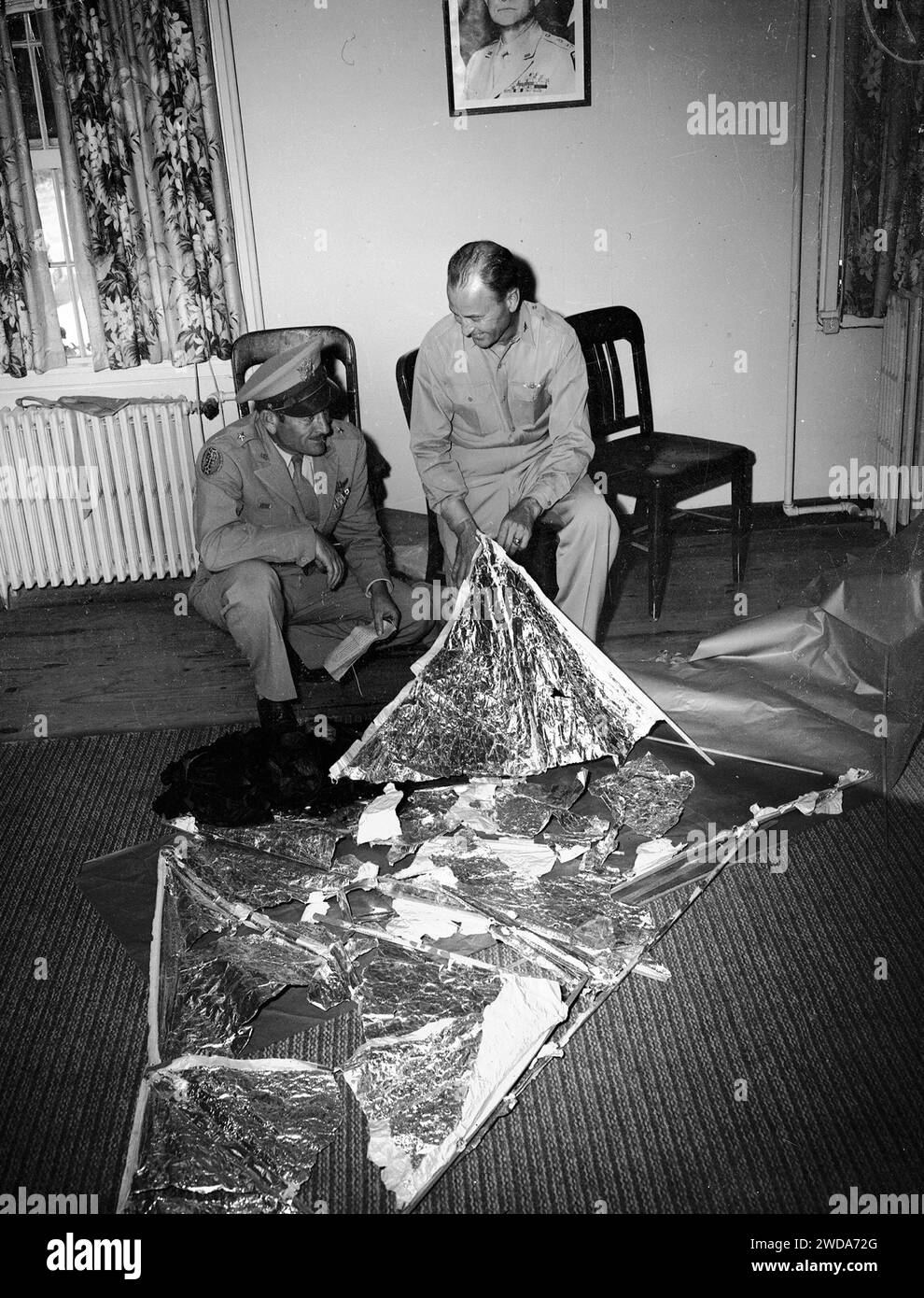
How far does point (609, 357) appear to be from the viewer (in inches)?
135

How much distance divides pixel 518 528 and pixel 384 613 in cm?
40

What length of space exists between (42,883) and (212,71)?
8.00 ft

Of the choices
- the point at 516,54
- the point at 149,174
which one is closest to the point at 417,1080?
the point at 149,174

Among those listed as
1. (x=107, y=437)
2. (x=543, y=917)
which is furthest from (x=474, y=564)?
(x=107, y=437)

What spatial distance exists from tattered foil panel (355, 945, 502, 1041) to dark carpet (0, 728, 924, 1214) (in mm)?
61

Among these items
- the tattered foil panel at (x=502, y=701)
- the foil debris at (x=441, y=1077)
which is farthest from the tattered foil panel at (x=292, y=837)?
the foil debris at (x=441, y=1077)

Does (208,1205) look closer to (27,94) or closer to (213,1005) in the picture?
(213,1005)

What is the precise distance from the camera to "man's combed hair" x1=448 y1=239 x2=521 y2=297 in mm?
2559

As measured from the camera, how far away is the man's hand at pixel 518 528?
2.70m

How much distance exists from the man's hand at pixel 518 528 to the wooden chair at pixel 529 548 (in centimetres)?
9

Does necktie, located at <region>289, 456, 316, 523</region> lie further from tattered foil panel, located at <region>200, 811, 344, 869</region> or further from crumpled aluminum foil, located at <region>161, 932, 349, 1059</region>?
crumpled aluminum foil, located at <region>161, 932, 349, 1059</region>

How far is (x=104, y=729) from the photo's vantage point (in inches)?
113

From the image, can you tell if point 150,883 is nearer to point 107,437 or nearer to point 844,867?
point 844,867

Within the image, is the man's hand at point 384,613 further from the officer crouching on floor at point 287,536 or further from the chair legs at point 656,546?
the chair legs at point 656,546
